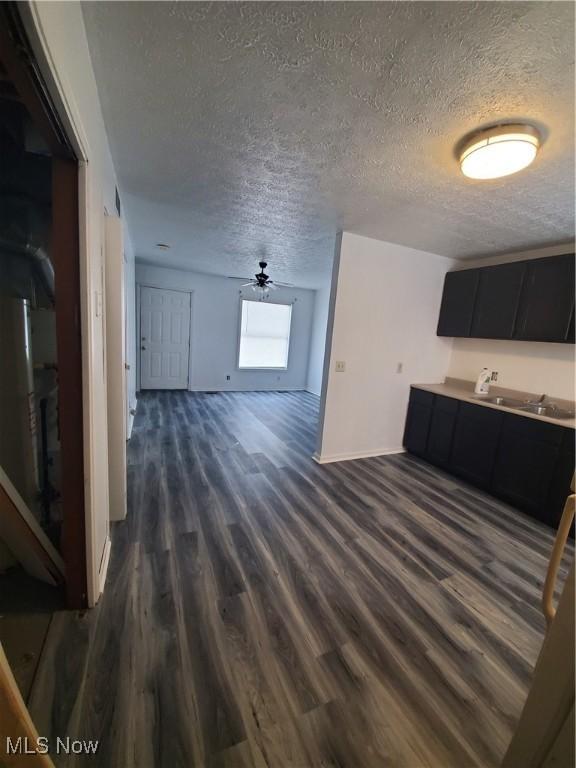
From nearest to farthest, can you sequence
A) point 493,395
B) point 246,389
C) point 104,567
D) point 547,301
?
point 104,567, point 547,301, point 493,395, point 246,389

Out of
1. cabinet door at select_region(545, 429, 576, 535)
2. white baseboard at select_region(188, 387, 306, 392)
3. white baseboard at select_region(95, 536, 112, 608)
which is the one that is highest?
cabinet door at select_region(545, 429, 576, 535)

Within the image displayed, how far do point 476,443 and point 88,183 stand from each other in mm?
3614

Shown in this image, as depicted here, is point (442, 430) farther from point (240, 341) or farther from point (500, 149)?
point (240, 341)

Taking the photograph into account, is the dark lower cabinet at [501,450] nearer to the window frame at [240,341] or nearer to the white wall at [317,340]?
the white wall at [317,340]

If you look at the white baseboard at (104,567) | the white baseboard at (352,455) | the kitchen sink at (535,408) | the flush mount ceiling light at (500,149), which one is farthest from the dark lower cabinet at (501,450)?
the white baseboard at (104,567)

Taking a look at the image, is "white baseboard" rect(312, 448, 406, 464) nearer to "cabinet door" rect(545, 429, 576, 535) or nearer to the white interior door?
"cabinet door" rect(545, 429, 576, 535)

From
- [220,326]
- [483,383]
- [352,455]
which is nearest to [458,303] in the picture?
[483,383]

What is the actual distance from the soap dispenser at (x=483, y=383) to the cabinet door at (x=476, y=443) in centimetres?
46

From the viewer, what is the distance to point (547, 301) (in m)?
2.82

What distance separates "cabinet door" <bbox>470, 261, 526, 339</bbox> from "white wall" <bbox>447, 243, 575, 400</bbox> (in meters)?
0.33

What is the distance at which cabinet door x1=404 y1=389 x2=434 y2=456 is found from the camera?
359cm

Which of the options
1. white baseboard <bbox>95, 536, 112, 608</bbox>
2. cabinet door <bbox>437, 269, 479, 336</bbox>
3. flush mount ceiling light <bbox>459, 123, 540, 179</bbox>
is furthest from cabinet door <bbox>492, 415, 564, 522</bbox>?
white baseboard <bbox>95, 536, 112, 608</bbox>

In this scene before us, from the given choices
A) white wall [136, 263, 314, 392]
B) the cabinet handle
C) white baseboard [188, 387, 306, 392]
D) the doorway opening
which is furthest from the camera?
white baseboard [188, 387, 306, 392]

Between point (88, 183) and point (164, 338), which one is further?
point (164, 338)
